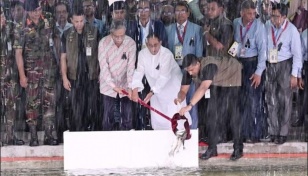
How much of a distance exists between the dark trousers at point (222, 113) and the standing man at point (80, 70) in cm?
157

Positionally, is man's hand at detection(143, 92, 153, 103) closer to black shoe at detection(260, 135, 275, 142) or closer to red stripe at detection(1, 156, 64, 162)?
red stripe at detection(1, 156, 64, 162)

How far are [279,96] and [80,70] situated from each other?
270 cm

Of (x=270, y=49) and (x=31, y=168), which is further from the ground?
(x=270, y=49)

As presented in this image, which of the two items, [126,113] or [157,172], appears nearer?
[157,172]

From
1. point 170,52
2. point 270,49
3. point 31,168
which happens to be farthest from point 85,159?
point 270,49

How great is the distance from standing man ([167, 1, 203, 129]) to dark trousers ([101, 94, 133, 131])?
861mm

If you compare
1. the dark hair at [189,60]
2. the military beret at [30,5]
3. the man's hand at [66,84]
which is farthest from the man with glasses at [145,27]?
the military beret at [30,5]

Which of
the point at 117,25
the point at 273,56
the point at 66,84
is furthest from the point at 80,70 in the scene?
the point at 273,56

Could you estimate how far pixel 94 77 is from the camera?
48.7ft

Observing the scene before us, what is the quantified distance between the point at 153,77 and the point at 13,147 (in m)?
2.09

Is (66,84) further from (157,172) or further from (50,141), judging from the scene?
(157,172)

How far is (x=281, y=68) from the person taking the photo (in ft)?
48.8

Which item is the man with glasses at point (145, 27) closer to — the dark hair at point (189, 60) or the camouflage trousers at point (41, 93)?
the dark hair at point (189, 60)

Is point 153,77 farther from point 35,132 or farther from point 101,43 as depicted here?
point 35,132
